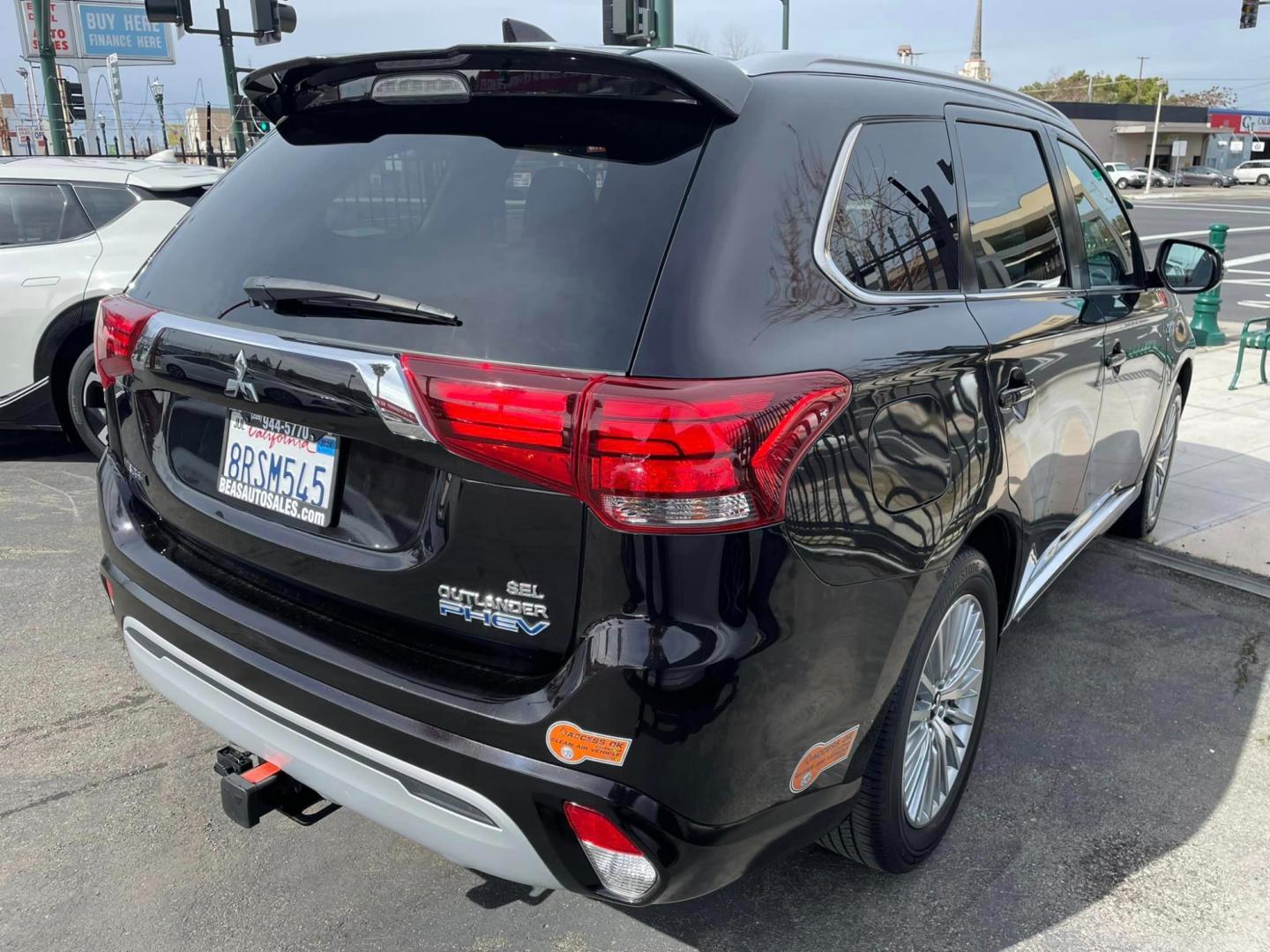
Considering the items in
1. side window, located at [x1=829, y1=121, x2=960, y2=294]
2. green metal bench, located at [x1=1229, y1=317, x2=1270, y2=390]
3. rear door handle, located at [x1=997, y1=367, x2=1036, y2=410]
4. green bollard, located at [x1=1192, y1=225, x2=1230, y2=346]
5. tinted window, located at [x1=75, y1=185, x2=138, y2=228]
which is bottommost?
green bollard, located at [x1=1192, y1=225, x2=1230, y2=346]

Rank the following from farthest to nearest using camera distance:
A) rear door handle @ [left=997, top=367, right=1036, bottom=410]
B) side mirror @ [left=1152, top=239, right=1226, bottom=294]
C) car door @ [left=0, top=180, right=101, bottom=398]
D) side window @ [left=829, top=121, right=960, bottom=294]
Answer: car door @ [left=0, top=180, right=101, bottom=398]
side mirror @ [left=1152, top=239, right=1226, bottom=294]
rear door handle @ [left=997, top=367, right=1036, bottom=410]
side window @ [left=829, top=121, right=960, bottom=294]

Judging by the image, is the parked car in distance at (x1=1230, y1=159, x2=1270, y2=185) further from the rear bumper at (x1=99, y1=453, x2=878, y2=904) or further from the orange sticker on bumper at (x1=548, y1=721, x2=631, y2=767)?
the orange sticker on bumper at (x1=548, y1=721, x2=631, y2=767)

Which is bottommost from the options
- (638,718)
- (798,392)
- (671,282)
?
(638,718)

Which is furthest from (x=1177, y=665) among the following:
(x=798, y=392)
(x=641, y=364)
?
(x=641, y=364)

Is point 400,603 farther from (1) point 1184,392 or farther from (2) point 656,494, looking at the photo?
(1) point 1184,392

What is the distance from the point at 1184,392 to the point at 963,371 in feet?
11.9

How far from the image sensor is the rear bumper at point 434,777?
179cm

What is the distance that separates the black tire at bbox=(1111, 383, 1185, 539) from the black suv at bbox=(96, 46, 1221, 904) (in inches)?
104

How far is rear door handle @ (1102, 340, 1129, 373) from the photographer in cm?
340

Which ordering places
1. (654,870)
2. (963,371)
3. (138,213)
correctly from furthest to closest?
(138,213)
(963,371)
(654,870)

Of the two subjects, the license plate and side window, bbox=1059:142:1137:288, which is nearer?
the license plate

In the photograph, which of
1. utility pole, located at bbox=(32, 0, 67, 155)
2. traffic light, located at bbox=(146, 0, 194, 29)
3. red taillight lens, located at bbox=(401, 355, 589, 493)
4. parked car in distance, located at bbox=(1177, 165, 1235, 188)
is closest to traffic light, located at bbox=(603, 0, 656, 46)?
traffic light, located at bbox=(146, 0, 194, 29)

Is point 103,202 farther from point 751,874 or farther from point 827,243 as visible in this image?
point 751,874

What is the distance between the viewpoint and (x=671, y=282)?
5.76 ft
